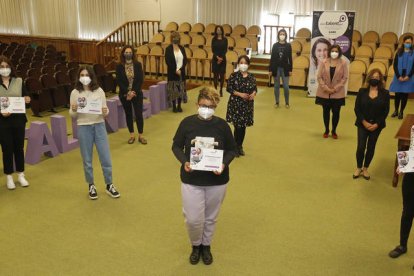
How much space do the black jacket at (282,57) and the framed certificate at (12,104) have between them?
209 inches

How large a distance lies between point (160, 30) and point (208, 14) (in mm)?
1635

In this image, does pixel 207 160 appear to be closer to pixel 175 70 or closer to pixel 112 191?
pixel 112 191

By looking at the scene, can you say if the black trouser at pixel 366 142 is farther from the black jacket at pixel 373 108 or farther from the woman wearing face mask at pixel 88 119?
the woman wearing face mask at pixel 88 119

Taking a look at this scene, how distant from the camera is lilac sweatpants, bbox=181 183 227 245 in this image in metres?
3.13

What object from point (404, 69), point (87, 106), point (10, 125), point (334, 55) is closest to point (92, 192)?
point (87, 106)

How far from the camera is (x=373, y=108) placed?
193 inches

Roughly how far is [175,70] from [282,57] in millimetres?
2161

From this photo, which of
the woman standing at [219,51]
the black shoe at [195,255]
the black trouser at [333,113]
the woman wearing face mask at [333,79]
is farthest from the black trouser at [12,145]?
the woman standing at [219,51]

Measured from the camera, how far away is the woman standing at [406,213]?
10.8 feet

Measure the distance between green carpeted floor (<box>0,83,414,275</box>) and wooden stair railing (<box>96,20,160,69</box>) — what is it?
26.0 feet

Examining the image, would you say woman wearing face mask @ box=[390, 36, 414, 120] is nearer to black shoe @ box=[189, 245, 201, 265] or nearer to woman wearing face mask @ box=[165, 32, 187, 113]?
→ woman wearing face mask @ box=[165, 32, 187, 113]

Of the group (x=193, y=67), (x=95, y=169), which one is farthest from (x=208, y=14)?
(x=95, y=169)

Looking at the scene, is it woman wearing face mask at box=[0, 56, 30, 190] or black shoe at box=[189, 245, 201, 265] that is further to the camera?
woman wearing face mask at box=[0, 56, 30, 190]

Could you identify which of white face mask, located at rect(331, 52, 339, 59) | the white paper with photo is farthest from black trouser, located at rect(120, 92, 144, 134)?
the white paper with photo
